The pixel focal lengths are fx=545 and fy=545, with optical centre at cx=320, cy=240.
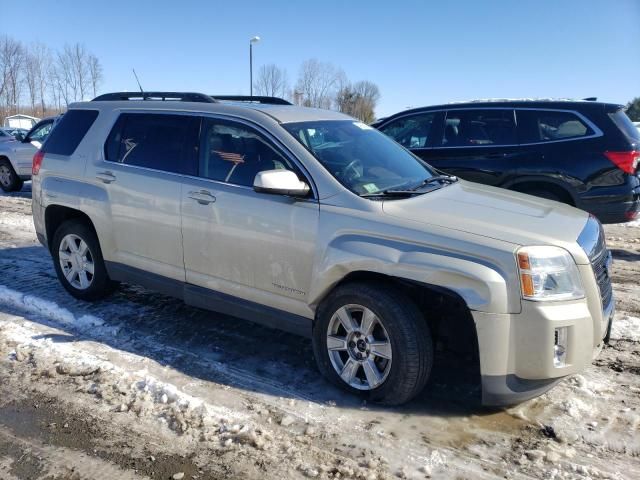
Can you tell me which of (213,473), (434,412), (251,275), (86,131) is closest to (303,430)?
(213,473)

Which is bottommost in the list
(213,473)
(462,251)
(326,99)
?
(213,473)

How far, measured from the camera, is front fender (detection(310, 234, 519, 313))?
3.03 metres

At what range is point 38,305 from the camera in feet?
16.8

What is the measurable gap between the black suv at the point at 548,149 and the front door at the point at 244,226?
4036 millimetres

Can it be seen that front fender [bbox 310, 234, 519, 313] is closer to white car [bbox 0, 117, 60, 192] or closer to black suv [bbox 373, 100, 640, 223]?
black suv [bbox 373, 100, 640, 223]

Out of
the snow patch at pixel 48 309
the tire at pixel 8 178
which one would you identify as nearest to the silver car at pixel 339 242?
the snow patch at pixel 48 309

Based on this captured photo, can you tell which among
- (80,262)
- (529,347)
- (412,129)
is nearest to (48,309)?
(80,262)

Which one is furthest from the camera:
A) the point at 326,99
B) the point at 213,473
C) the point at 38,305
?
the point at 326,99

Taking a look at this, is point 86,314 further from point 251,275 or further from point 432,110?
point 432,110

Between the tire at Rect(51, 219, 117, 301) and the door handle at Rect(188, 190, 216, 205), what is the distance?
1431 millimetres

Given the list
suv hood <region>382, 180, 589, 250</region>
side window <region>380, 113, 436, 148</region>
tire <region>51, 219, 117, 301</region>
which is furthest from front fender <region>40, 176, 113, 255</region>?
side window <region>380, 113, 436, 148</region>

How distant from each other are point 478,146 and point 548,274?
4.51 metres

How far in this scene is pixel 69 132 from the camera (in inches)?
207

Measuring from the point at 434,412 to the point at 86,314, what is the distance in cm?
321
